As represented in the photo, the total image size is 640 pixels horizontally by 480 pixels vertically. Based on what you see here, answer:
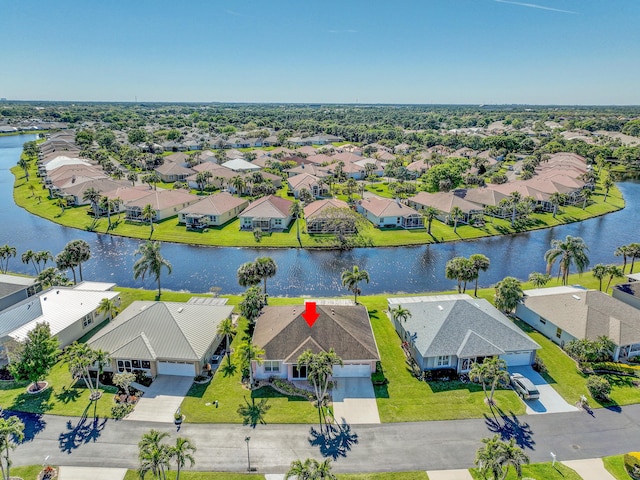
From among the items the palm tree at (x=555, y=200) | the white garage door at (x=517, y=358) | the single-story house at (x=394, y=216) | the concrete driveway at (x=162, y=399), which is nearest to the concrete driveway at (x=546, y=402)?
the white garage door at (x=517, y=358)

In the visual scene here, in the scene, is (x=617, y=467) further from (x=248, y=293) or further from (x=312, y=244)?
(x=312, y=244)

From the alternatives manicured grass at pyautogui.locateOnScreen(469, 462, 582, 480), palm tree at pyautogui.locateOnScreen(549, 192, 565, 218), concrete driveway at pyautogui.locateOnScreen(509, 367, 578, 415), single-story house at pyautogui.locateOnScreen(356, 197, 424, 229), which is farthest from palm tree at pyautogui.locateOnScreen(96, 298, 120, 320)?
palm tree at pyautogui.locateOnScreen(549, 192, 565, 218)

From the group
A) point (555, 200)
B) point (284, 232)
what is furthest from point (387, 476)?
point (555, 200)

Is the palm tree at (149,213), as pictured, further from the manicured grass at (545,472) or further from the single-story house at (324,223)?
the manicured grass at (545,472)

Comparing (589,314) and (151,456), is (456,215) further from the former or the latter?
(151,456)

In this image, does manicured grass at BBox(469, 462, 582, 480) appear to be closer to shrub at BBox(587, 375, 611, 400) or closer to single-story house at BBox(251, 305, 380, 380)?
shrub at BBox(587, 375, 611, 400)

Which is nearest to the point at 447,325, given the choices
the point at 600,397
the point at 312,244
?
the point at 600,397
